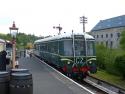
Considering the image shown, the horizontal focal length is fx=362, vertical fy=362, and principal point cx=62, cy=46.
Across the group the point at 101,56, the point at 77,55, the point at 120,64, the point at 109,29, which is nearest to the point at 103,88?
the point at 77,55

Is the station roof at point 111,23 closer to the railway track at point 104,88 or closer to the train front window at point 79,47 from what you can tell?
the train front window at point 79,47

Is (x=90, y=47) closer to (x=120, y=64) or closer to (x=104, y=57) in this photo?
(x=120, y=64)

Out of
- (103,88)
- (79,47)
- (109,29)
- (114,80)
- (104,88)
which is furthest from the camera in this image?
(109,29)

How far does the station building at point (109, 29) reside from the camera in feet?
340

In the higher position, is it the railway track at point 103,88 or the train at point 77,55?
the train at point 77,55

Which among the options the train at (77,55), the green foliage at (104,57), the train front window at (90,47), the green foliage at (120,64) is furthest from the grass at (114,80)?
the train front window at (90,47)

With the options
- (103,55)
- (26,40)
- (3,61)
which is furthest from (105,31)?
(3,61)

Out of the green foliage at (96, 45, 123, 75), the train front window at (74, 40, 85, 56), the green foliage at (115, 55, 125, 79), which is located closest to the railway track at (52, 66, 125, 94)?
the train front window at (74, 40, 85, 56)

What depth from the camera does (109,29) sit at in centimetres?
11031

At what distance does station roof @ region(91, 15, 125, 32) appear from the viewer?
4218 inches

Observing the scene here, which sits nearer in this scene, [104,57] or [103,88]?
[103,88]

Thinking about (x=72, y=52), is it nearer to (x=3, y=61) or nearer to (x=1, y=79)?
(x=3, y=61)

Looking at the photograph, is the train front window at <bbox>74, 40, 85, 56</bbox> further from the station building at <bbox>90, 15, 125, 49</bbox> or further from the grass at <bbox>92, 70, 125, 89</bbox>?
the station building at <bbox>90, 15, 125, 49</bbox>

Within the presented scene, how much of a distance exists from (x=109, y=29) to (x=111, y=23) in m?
4.03
